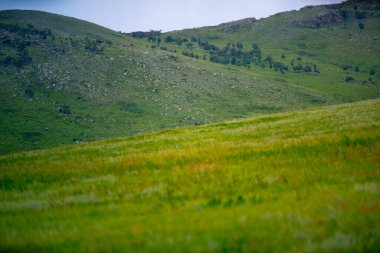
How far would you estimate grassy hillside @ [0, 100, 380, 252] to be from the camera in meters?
6.05

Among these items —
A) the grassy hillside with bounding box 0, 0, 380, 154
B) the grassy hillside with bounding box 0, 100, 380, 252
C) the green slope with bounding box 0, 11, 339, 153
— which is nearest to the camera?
the grassy hillside with bounding box 0, 100, 380, 252

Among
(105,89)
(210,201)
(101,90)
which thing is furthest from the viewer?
(105,89)

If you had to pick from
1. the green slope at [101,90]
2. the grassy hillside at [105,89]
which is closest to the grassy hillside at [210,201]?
the grassy hillside at [105,89]

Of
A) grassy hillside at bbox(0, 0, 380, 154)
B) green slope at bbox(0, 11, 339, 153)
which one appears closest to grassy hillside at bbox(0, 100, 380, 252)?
grassy hillside at bbox(0, 0, 380, 154)

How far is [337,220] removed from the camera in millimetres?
6387

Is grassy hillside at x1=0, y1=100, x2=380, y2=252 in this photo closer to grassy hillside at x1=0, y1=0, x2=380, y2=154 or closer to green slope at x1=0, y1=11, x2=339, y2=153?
grassy hillside at x1=0, y1=0, x2=380, y2=154

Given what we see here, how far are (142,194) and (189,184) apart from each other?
146 cm

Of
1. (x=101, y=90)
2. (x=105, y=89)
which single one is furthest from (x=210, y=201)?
(x=105, y=89)

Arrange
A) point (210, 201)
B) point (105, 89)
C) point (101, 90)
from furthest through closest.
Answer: point (105, 89)
point (101, 90)
point (210, 201)

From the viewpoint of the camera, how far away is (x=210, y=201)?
8.30 metres

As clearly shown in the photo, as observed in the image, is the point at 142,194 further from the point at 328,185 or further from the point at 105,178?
the point at 328,185

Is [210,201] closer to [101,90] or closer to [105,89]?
[101,90]

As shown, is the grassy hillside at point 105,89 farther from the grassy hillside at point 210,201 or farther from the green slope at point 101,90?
the grassy hillside at point 210,201

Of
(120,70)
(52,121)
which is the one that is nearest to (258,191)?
(52,121)
